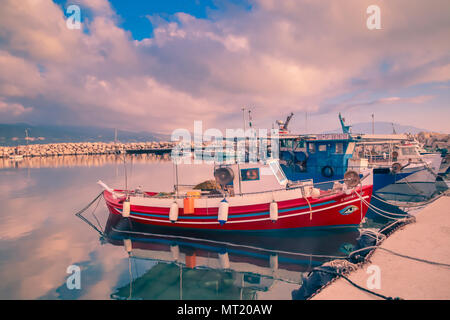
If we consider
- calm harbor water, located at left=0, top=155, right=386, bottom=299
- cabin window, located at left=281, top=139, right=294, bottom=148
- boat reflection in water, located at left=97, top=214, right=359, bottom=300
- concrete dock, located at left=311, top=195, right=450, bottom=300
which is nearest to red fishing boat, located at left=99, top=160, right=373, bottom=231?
boat reflection in water, located at left=97, top=214, right=359, bottom=300

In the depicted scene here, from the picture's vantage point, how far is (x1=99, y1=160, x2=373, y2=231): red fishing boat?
38.9 ft

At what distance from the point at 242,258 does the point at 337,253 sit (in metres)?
4.40

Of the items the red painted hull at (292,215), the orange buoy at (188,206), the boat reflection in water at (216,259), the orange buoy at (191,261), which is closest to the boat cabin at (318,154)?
the red painted hull at (292,215)

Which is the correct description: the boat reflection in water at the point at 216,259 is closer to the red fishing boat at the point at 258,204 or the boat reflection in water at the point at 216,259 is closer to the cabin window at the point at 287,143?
the red fishing boat at the point at 258,204

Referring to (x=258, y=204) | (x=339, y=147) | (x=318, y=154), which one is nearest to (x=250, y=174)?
(x=258, y=204)

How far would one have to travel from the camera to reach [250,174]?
44.0ft

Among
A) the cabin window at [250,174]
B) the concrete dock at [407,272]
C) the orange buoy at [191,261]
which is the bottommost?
the orange buoy at [191,261]

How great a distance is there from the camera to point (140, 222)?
14.3m

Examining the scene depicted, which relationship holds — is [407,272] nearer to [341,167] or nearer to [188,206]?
[188,206]

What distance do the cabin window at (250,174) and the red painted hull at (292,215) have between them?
73.2 inches

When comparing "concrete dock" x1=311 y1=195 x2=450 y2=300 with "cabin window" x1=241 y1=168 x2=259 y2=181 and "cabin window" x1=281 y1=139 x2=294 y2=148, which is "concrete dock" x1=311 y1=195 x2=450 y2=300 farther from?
"cabin window" x1=281 y1=139 x2=294 y2=148

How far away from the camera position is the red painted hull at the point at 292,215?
39.0ft
